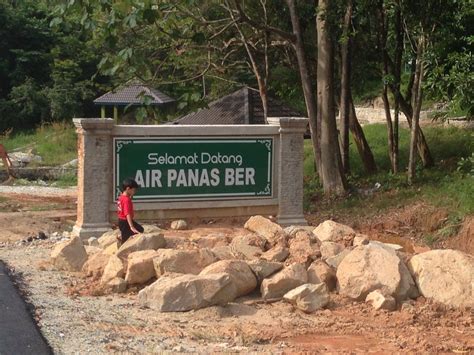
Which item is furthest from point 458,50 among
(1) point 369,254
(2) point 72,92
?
(2) point 72,92

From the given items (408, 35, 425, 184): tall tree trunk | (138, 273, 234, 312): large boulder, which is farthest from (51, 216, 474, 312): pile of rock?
(408, 35, 425, 184): tall tree trunk

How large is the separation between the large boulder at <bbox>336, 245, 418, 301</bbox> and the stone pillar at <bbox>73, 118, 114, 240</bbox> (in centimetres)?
479

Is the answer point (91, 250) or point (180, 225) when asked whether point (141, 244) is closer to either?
point (91, 250)

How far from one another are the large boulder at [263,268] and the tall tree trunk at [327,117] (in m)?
10.3

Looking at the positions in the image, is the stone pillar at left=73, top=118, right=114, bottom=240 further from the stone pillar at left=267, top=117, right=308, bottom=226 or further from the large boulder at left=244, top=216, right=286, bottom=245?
the stone pillar at left=267, top=117, right=308, bottom=226

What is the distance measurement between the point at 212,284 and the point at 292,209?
226 inches

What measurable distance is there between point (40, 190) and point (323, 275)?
814 inches

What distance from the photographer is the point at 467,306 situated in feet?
30.3

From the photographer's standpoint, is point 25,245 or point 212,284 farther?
point 25,245

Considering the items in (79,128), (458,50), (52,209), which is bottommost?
(52,209)

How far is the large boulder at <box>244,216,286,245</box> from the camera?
10992mm

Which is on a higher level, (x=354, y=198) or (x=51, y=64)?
(x=51, y=64)

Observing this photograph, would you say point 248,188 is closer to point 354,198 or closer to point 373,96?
point 354,198

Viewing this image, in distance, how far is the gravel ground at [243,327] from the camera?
25.5 feet
